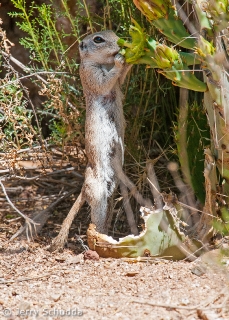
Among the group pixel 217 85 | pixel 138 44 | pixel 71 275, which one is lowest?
pixel 71 275

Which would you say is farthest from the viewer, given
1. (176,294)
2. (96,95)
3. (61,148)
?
(61,148)

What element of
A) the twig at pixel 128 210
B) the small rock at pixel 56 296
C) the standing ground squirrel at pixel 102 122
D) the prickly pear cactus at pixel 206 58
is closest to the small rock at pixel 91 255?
the standing ground squirrel at pixel 102 122

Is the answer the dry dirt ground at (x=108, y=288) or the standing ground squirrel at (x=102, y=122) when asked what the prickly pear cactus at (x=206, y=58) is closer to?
the dry dirt ground at (x=108, y=288)

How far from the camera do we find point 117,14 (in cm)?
522

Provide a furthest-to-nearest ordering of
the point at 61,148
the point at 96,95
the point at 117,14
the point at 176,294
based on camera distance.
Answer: the point at 61,148, the point at 117,14, the point at 96,95, the point at 176,294

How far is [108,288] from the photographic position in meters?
3.86

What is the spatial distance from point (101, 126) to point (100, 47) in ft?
2.18

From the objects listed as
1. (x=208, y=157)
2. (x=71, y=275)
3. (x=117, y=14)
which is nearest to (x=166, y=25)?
(x=208, y=157)

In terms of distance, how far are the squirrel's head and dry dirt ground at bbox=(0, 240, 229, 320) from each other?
1674 millimetres

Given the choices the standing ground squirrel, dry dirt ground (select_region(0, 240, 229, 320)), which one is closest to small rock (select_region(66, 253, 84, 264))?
dry dirt ground (select_region(0, 240, 229, 320))

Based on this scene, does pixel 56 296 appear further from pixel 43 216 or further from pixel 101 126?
pixel 43 216

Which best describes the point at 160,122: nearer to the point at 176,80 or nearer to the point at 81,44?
the point at 81,44

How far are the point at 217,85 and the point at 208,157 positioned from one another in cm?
55

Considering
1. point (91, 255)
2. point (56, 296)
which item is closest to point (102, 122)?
point (91, 255)
